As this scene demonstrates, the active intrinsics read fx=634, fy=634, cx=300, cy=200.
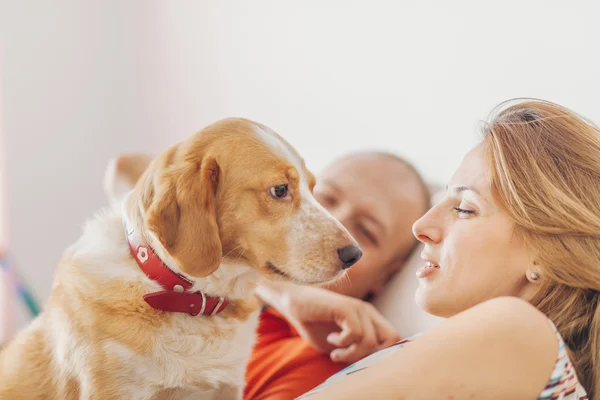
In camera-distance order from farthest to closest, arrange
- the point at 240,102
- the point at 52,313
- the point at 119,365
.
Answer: the point at 240,102 < the point at 52,313 < the point at 119,365

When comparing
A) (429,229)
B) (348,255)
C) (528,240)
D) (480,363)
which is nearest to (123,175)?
(348,255)

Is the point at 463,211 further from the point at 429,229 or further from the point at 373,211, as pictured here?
the point at 373,211

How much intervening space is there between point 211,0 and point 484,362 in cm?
275

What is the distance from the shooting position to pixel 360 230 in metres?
1.88

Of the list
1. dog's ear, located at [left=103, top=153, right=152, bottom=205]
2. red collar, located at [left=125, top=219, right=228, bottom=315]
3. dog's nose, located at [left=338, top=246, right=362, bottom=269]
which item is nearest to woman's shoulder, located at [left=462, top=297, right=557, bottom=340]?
dog's nose, located at [left=338, top=246, right=362, bottom=269]

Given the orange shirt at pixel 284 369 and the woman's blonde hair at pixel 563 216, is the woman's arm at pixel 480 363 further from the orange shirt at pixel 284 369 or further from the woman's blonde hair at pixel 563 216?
the orange shirt at pixel 284 369

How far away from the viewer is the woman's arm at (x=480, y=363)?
0.81m

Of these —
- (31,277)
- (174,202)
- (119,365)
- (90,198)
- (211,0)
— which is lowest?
(31,277)

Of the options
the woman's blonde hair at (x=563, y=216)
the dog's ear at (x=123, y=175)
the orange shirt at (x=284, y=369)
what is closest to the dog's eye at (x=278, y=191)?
the woman's blonde hair at (x=563, y=216)

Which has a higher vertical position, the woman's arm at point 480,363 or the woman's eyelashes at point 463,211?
the woman's eyelashes at point 463,211

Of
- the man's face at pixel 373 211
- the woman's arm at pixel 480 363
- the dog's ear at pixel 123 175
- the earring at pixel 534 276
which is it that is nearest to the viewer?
the woman's arm at pixel 480 363

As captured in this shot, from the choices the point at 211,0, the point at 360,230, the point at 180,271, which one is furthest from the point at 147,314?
the point at 211,0

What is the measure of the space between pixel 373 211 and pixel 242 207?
27.8 inches

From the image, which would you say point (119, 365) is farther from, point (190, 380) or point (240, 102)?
point (240, 102)
